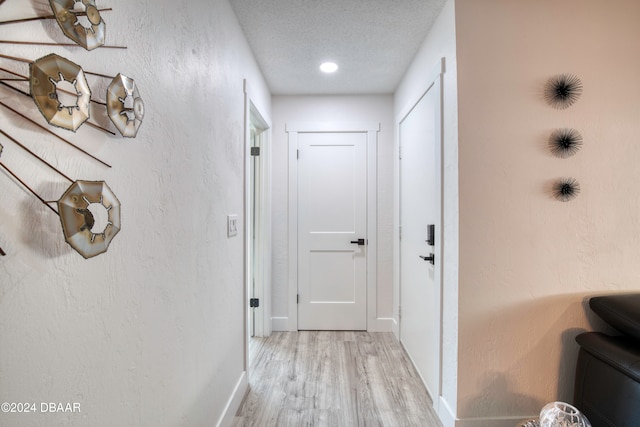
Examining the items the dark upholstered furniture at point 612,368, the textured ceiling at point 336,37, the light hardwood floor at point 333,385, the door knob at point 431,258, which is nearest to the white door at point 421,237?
the door knob at point 431,258

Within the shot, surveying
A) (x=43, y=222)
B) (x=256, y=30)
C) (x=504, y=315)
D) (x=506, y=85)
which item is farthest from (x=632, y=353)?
(x=256, y=30)

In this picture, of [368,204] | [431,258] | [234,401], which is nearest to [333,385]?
[234,401]

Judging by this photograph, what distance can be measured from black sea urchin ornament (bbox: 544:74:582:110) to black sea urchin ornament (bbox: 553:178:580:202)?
379mm

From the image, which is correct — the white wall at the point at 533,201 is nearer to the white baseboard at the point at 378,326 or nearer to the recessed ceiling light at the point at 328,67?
the recessed ceiling light at the point at 328,67

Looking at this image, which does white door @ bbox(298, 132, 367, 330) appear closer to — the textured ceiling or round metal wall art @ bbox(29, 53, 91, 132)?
the textured ceiling

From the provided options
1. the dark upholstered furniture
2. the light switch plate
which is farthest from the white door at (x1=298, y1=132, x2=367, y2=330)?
the dark upholstered furniture

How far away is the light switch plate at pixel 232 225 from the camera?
1.69m

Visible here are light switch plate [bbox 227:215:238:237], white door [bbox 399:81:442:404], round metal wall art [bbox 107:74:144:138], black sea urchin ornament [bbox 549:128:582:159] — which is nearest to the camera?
round metal wall art [bbox 107:74:144:138]

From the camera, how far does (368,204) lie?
300cm

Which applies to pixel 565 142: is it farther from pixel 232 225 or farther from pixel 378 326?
pixel 378 326

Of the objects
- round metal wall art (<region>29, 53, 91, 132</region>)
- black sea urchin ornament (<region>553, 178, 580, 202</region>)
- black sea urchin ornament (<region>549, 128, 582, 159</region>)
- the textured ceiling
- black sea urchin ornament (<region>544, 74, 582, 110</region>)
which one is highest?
the textured ceiling

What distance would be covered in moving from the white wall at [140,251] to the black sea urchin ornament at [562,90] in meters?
1.70

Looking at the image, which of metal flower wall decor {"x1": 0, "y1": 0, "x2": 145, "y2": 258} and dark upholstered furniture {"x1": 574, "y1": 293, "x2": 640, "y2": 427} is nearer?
metal flower wall decor {"x1": 0, "y1": 0, "x2": 145, "y2": 258}

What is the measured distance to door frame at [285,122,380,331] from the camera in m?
3.00
